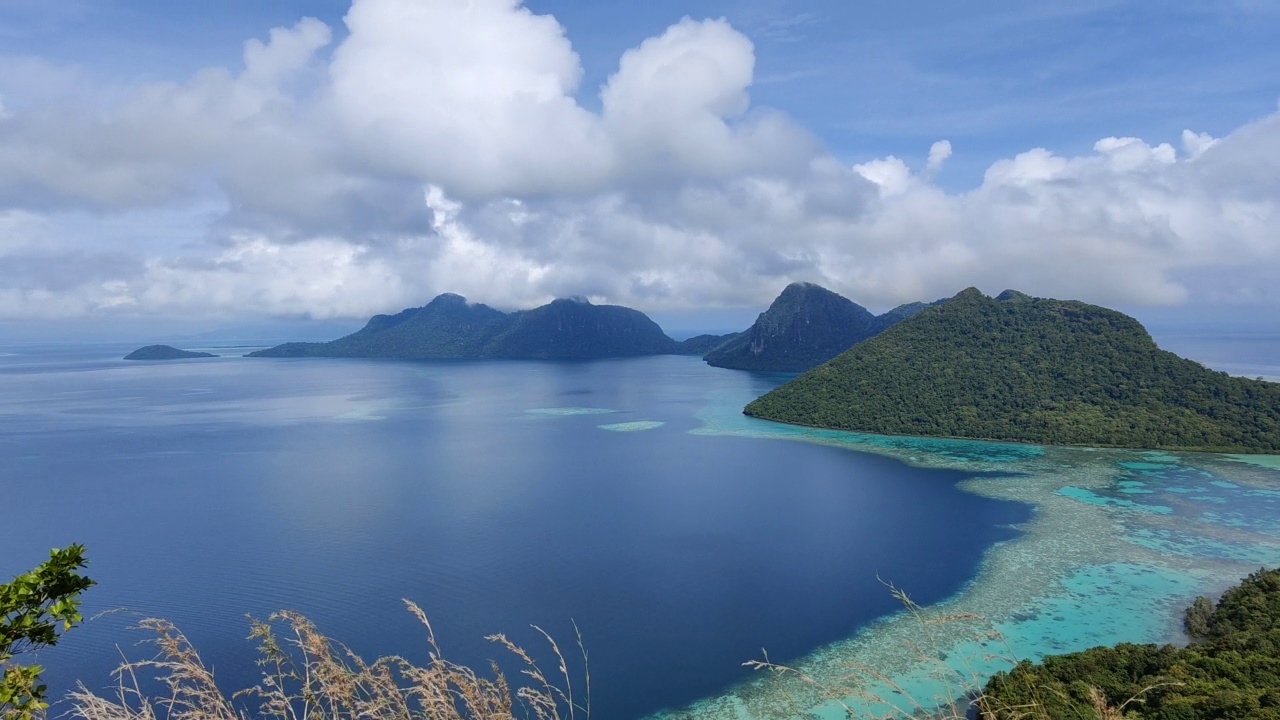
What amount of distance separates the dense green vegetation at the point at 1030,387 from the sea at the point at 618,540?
4665 millimetres

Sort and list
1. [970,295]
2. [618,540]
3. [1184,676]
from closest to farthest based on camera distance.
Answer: [1184,676] → [618,540] → [970,295]

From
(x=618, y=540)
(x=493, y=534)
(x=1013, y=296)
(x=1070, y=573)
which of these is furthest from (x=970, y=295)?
(x=493, y=534)

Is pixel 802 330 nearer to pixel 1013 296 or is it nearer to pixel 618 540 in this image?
pixel 1013 296

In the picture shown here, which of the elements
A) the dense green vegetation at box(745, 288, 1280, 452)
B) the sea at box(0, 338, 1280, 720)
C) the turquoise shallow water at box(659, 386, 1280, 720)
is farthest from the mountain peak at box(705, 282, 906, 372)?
the turquoise shallow water at box(659, 386, 1280, 720)

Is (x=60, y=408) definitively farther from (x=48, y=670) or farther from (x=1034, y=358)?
(x=1034, y=358)

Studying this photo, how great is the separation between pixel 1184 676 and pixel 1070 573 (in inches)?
598

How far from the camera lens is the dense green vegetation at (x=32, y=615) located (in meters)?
4.28

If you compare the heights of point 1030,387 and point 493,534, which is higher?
point 1030,387

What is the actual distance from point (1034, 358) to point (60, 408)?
428 ft

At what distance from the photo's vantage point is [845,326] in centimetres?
16025

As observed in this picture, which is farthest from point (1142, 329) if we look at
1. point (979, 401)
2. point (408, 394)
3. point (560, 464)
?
point (408, 394)

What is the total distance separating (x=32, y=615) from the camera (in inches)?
180

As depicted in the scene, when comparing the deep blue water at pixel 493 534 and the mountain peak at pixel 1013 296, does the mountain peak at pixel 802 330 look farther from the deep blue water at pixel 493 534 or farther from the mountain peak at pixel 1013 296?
the deep blue water at pixel 493 534

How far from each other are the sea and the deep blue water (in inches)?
7.4
